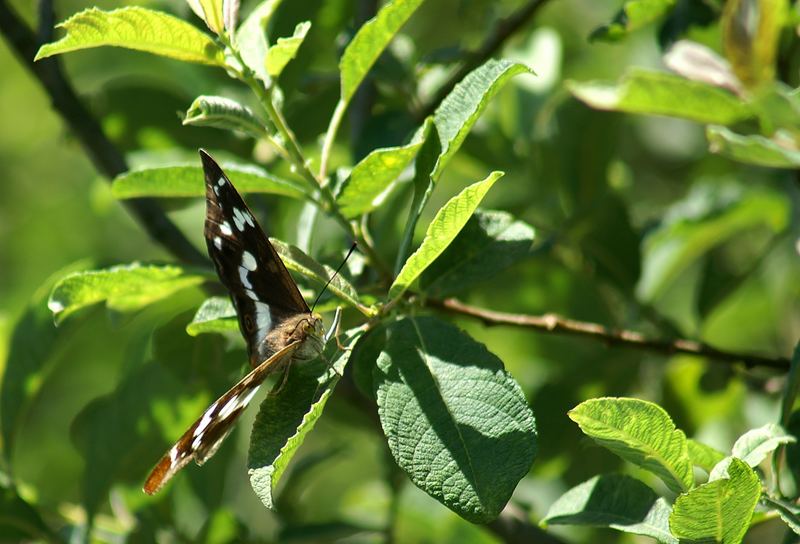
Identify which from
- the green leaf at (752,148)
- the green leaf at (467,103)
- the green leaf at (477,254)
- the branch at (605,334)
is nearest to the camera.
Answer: the green leaf at (467,103)

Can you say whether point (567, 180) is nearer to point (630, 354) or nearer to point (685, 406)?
point (630, 354)

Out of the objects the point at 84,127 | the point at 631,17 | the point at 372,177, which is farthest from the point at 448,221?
the point at 84,127

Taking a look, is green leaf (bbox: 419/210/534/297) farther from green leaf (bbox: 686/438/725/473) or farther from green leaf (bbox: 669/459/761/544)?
green leaf (bbox: 669/459/761/544)

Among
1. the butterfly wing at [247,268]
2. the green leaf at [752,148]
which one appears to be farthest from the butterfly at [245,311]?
the green leaf at [752,148]

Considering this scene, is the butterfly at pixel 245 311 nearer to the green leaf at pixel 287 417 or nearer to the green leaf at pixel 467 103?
the green leaf at pixel 287 417

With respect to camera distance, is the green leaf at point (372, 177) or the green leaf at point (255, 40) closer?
the green leaf at point (372, 177)

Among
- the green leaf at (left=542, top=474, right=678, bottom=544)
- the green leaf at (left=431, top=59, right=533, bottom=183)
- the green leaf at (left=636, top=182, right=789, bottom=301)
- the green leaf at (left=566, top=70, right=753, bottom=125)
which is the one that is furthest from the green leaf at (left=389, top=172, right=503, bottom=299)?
the green leaf at (left=636, top=182, right=789, bottom=301)
